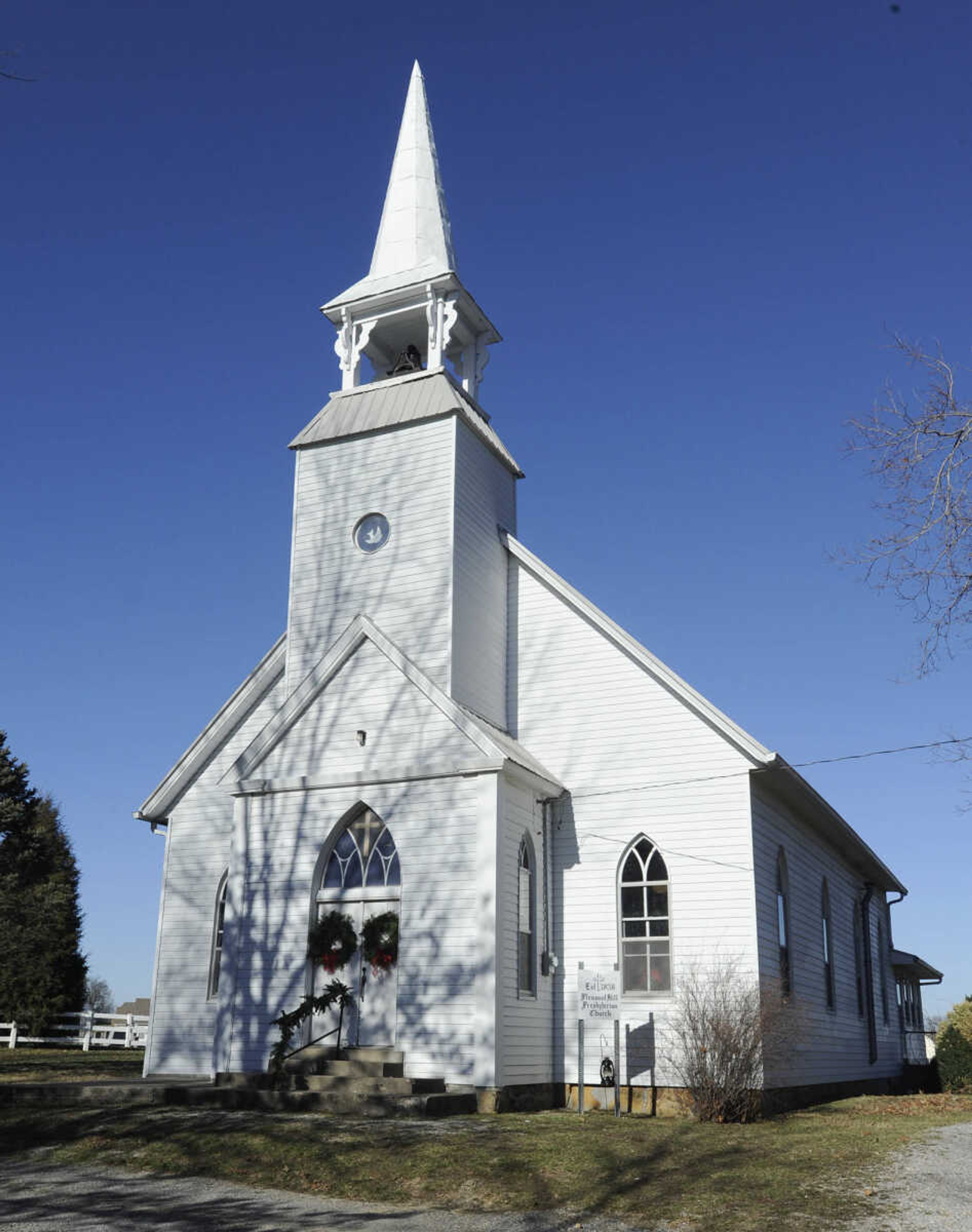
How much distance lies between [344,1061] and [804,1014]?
804 centimetres

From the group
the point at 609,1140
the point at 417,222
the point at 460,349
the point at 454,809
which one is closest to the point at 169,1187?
the point at 609,1140

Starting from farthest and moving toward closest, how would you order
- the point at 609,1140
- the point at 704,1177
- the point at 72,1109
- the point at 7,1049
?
the point at 7,1049, the point at 72,1109, the point at 609,1140, the point at 704,1177

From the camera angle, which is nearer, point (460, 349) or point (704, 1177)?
point (704, 1177)

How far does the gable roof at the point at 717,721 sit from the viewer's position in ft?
57.8

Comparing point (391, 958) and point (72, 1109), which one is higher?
point (391, 958)

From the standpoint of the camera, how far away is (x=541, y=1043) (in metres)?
17.2

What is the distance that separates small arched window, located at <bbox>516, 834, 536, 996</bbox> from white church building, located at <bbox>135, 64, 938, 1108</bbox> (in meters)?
0.07

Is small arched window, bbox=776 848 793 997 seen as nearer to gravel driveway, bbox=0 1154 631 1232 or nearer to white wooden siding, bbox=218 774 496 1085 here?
white wooden siding, bbox=218 774 496 1085

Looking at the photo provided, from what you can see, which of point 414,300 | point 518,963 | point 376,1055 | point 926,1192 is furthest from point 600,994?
point 414,300

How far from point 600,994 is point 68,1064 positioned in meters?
15.8

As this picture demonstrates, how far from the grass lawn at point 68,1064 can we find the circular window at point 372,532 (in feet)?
33.2

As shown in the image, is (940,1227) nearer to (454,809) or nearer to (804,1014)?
(454,809)

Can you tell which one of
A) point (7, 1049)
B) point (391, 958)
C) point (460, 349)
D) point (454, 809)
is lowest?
point (7, 1049)

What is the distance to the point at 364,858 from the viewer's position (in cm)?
1733
